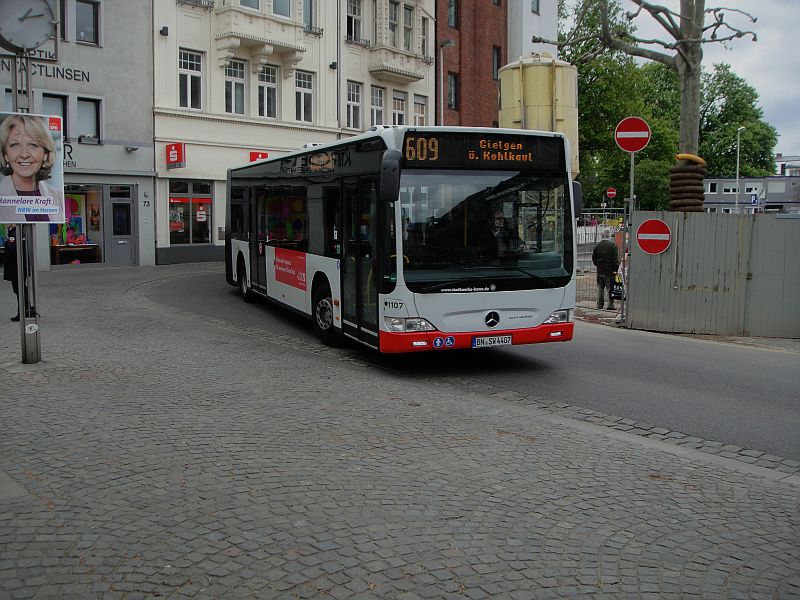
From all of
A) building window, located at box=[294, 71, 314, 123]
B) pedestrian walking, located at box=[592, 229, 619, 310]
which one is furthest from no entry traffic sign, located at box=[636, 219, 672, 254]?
building window, located at box=[294, 71, 314, 123]

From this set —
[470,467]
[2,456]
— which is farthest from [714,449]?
[2,456]

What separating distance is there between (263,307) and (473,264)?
26.4 ft

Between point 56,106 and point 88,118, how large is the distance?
1.10 m

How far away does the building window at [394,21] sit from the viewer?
1481 inches

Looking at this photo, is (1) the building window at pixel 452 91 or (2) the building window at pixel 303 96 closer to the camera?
(2) the building window at pixel 303 96

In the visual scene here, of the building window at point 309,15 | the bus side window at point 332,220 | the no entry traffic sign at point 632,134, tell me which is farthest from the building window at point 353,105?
the bus side window at point 332,220

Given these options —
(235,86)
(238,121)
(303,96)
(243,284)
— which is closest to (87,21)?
(235,86)

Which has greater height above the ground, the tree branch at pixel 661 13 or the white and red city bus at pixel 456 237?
the tree branch at pixel 661 13

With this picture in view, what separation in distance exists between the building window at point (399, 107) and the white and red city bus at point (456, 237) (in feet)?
93.3

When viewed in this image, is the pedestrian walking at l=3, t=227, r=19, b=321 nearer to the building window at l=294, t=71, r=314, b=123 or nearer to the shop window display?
the shop window display

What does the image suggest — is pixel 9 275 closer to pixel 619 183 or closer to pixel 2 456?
pixel 2 456

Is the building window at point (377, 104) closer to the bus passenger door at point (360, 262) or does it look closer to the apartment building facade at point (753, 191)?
the bus passenger door at point (360, 262)

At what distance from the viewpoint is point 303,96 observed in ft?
112

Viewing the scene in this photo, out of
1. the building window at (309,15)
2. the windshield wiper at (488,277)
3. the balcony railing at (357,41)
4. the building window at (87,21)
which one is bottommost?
the windshield wiper at (488,277)
